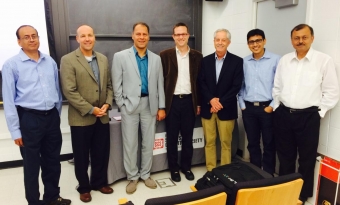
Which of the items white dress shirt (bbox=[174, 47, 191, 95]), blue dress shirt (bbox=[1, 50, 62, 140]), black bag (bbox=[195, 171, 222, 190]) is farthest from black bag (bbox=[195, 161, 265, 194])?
blue dress shirt (bbox=[1, 50, 62, 140])

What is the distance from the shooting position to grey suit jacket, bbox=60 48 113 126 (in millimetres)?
2523

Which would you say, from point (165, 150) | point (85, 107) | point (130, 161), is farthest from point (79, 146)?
point (165, 150)

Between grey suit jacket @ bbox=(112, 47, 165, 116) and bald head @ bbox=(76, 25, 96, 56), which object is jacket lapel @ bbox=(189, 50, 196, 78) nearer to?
grey suit jacket @ bbox=(112, 47, 165, 116)

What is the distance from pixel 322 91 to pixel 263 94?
0.57m

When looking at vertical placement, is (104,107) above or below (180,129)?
above

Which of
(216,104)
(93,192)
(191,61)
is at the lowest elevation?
(93,192)

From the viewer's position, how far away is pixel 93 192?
2.99 meters

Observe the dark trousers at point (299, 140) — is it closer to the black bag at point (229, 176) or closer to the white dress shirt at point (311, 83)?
the white dress shirt at point (311, 83)

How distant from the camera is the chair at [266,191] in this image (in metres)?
1.34

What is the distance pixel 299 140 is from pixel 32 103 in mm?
2389

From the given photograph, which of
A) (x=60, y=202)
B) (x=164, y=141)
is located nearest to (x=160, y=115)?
(x=164, y=141)

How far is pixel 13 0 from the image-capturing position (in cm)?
337

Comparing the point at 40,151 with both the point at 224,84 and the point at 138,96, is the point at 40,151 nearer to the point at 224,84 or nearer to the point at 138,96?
the point at 138,96

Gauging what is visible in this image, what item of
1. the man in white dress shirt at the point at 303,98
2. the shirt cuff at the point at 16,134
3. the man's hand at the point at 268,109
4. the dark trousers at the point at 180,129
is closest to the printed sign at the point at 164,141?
the dark trousers at the point at 180,129
